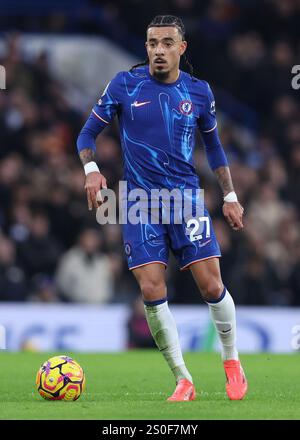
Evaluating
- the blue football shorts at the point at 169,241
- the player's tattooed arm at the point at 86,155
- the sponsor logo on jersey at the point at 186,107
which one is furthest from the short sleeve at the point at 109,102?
the blue football shorts at the point at 169,241

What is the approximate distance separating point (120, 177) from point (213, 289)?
363 inches

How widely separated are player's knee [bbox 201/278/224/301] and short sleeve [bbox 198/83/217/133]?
3.76 ft

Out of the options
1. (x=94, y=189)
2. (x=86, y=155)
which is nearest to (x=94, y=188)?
(x=94, y=189)

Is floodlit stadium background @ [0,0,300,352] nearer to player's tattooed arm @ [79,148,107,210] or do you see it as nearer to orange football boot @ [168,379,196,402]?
orange football boot @ [168,379,196,402]

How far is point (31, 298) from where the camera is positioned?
51.8 ft

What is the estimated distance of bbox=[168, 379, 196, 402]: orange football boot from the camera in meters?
8.16

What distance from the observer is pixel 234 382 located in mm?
8375

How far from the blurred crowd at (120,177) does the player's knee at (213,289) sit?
7316mm

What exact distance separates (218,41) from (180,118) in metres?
14.1

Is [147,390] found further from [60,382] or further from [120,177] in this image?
[120,177]

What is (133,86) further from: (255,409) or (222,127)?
(222,127)

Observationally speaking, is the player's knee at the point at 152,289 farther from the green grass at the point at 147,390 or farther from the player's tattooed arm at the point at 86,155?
the player's tattooed arm at the point at 86,155

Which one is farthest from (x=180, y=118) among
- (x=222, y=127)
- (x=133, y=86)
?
(x=222, y=127)

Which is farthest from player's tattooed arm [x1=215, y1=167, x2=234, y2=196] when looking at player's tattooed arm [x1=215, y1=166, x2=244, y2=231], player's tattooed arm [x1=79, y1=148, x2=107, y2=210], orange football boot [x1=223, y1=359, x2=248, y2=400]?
orange football boot [x1=223, y1=359, x2=248, y2=400]
